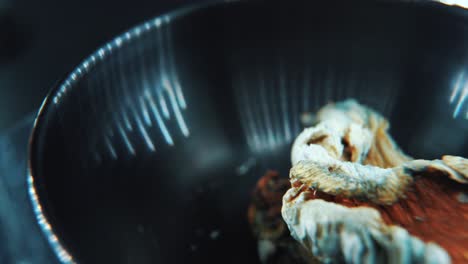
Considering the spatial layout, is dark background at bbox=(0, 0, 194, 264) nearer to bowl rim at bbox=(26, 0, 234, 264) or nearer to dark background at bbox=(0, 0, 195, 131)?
dark background at bbox=(0, 0, 195, 131)

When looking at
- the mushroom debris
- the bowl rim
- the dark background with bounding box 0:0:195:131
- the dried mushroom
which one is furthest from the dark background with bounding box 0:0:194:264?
the mushroom debris

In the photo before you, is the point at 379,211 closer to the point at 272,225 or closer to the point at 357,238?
the point at 357,238

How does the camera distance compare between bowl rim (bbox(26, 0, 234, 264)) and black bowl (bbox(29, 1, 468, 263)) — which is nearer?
bowl rim (bbox(26, 0, 234, 264))

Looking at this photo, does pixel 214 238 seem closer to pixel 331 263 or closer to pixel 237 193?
pixel 237 193

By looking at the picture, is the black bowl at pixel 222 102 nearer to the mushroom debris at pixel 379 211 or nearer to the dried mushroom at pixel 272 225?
the dried mushroom at pixel 272 225

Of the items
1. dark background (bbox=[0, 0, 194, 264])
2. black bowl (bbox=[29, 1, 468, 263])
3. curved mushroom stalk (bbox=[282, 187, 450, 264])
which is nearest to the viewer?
curved mushroom stalk (bbox=[282, 187, 450, 264])

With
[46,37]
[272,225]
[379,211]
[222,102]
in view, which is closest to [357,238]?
[379,211]
